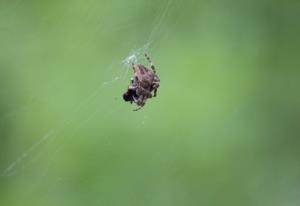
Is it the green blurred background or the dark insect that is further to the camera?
the green blurred background

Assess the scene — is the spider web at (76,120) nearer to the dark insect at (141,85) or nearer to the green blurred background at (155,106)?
the green blurred background at (155,106)

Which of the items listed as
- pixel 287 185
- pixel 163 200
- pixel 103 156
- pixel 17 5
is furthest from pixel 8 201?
pixel 287 185

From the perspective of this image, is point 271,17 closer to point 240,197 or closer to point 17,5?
point 240,197

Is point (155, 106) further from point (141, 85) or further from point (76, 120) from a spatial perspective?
point (141, 85)

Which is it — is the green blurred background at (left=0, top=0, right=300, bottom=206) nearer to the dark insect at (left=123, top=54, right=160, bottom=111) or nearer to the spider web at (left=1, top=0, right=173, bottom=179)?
the spider web at (left=1, top=0, right=173, bottom=179)

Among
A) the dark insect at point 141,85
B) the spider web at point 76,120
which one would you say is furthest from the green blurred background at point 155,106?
the dark insect at point 141,85

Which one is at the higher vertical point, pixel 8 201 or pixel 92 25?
pixel 92 25

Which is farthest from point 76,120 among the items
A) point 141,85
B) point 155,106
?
point 141,85

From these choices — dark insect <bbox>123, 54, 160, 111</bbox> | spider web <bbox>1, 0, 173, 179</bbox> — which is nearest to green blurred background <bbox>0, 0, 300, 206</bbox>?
spider web <bbox>1, 0, 173, 179</bbox>
